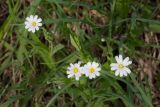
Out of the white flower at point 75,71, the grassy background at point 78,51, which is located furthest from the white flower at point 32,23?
the white flower at point 75,71

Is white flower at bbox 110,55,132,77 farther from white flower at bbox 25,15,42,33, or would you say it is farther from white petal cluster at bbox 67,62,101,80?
white flower at bbox 25,15,42,33

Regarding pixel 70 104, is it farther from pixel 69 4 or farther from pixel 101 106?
pixel 69 4

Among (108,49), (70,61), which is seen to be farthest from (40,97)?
(108,49)

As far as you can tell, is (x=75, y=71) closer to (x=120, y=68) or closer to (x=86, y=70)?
(x=86, y=70)

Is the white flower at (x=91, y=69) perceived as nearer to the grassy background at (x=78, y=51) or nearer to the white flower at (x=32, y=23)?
the grassy background at (x=78, y=51)

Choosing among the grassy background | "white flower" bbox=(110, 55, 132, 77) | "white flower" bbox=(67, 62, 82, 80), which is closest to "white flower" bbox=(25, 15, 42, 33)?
the grassy background

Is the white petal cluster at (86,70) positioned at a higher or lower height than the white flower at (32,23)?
lower
